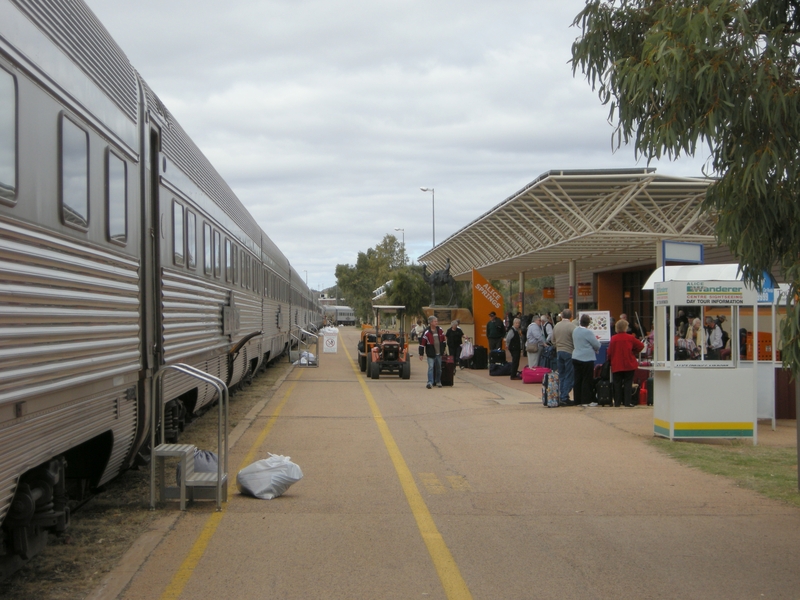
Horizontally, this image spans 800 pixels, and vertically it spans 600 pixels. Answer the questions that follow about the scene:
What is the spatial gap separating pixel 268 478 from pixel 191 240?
3277mm

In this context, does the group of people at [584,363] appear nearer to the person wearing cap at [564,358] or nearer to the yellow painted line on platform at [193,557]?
the person wearing cap at [564,358]

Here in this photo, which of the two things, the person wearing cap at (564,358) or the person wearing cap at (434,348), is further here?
the person wearing cap at (434,348)

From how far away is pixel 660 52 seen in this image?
511 centimetres

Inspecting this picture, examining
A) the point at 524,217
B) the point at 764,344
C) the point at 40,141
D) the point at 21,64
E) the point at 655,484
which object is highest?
the point at 524,217

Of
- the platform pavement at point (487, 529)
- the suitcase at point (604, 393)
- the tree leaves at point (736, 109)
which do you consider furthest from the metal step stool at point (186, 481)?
the suitcase at point (604, 393)

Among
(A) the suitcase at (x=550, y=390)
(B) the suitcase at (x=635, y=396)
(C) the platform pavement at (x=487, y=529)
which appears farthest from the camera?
(B) the suitcase at (x=635, y=396)

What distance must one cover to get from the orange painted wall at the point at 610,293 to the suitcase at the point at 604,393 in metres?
26.2

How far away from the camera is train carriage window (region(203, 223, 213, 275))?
1091cm

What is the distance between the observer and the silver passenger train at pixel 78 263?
4512mm

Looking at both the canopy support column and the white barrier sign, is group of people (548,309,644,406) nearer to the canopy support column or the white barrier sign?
the canopy support column

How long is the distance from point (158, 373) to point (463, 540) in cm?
290

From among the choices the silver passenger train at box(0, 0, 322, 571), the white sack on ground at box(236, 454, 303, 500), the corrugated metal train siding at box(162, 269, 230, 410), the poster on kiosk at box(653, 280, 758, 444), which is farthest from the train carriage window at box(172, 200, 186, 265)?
the poster on kiosk at box(653, 280, 758, 444)

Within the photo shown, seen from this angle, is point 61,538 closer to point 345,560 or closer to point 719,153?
point 345,560

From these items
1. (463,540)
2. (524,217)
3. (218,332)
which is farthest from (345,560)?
(524,217)
